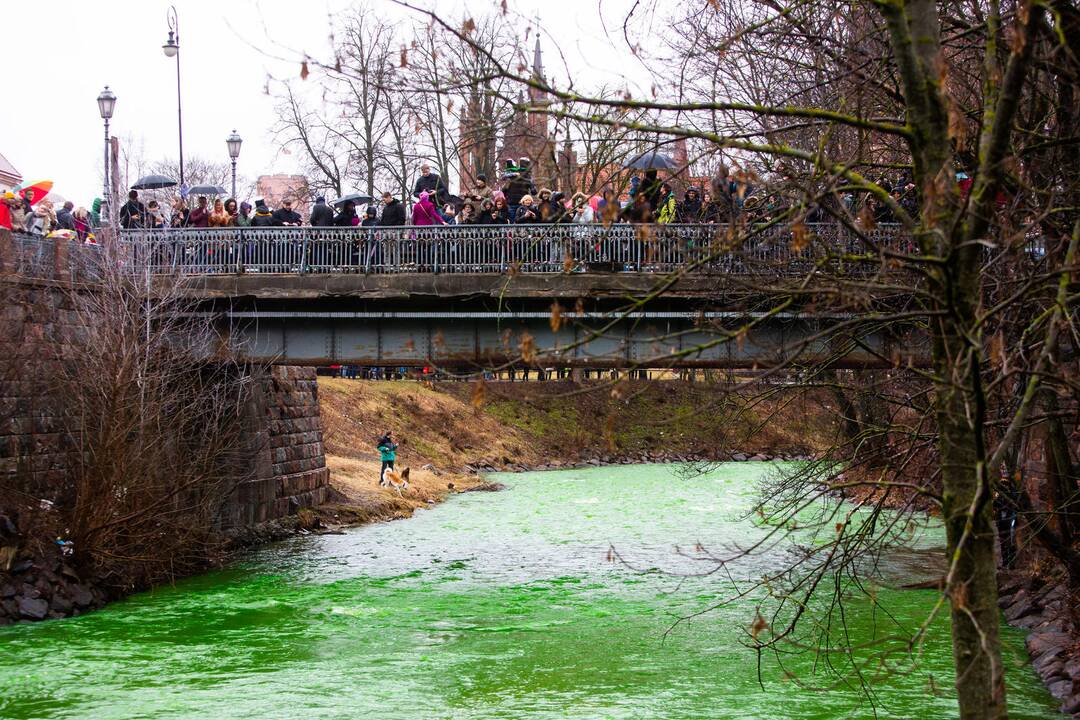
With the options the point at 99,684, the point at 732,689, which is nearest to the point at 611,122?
the point at 732,689

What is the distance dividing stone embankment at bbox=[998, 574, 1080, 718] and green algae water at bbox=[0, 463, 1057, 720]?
0.81 ft

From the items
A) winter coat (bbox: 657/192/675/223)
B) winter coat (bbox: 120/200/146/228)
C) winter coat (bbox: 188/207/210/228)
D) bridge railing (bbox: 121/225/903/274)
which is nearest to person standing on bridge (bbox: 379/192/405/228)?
bridge railing (bbox: 121/225/903/274)

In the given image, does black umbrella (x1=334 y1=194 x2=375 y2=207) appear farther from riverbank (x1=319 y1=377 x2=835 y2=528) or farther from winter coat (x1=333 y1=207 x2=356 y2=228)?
riverbank (x1=319 y1=377 x2=835 y2=528)

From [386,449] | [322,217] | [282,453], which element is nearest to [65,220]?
[322,217]

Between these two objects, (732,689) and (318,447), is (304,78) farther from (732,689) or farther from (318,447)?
(318,447)

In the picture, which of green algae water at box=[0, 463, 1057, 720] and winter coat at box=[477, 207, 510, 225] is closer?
green algae water at box=[0, 463, 1057, 720]

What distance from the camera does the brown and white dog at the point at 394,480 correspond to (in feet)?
125

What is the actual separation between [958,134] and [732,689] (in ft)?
30.7

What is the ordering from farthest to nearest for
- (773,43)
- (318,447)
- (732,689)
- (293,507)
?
(318,447)
(293,507)
(732,689)
(773,43)

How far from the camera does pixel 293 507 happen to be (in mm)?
30812

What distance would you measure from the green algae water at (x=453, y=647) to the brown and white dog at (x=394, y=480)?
10462 mm

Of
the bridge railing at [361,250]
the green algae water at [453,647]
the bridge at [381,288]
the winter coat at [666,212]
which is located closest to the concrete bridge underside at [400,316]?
the bridge at [381,288]

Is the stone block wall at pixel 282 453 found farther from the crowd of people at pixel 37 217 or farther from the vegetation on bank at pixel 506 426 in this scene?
the vegetation on bank at pixel 506 426

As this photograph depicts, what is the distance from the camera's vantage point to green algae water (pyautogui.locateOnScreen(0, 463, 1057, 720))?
13.5 metres
